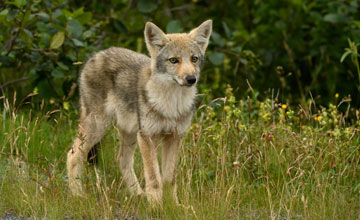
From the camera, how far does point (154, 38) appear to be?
610 centimetres

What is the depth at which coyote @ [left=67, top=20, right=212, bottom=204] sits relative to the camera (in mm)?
5844

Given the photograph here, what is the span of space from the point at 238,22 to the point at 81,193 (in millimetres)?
6493

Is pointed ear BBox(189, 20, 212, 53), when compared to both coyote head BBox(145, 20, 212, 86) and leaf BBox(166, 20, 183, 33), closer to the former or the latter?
coyote head BBox(145, 20, 212, 86)

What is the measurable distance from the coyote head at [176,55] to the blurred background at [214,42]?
0.57 meters

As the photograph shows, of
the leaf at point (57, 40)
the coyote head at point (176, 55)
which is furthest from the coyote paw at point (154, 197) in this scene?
the leaf at point (57, 40)

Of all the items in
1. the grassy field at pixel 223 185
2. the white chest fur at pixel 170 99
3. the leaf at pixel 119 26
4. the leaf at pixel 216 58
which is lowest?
the grassy field at pixel 223 185

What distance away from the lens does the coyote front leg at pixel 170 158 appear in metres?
5.95

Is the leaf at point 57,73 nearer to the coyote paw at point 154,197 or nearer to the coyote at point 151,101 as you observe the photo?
the coyote at point 151,101

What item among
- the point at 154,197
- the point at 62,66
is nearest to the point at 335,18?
the point at 62,66

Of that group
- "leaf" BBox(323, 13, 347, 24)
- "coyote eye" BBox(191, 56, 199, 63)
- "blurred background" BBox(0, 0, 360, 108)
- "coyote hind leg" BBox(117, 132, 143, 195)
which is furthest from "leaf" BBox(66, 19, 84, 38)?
"leaf" BBox(323, 13, 347, 24)

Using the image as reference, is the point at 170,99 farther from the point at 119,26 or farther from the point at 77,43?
the point at 119,26

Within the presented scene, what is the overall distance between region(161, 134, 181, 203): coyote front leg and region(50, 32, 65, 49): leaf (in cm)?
200

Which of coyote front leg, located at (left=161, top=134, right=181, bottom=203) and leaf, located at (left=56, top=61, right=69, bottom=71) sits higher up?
leaf, located at (left=56, top=61, right=69, bottom=71)

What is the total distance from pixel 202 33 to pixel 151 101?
0.88 metres
